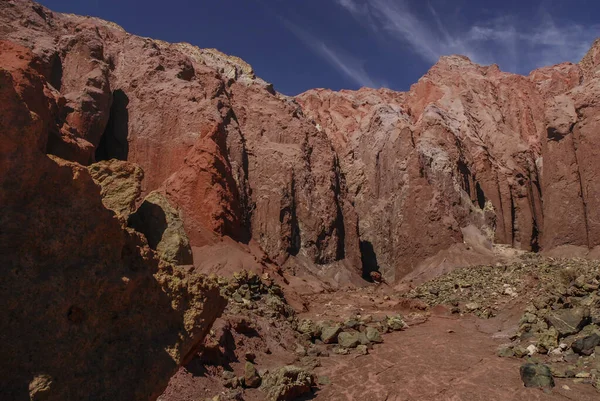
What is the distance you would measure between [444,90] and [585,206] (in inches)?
1116

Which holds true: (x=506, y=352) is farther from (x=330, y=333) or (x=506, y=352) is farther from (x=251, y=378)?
(x=251, y=378)

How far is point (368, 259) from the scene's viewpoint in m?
42.1

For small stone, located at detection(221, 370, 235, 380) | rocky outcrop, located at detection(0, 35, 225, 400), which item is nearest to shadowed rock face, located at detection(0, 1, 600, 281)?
small stone, located at detection(221, 370, 235, 380)

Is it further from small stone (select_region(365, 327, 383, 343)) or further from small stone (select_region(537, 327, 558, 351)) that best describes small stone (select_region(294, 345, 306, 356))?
small stone (select_region(537, 327, 558, 351))

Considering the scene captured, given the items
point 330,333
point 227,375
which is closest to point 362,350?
point 330,333

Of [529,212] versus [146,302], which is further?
[529,212]

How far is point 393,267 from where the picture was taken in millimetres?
40062

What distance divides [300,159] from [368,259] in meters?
12.3

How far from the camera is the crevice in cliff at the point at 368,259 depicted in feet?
131

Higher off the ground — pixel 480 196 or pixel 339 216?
pixel 480 196

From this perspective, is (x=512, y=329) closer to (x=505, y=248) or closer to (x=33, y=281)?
(x=33, y=281)

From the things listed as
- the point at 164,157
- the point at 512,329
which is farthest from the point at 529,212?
the point at 164,157

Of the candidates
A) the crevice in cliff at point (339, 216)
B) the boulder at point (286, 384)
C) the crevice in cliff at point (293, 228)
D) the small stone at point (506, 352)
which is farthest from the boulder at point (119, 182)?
the crevice in cliff at point (339, 216)

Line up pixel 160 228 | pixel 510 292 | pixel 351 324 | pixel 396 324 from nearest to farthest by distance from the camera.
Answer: pixel 160 228 < pixel 351 324 < pixel 396 324 < pixel 510 292
